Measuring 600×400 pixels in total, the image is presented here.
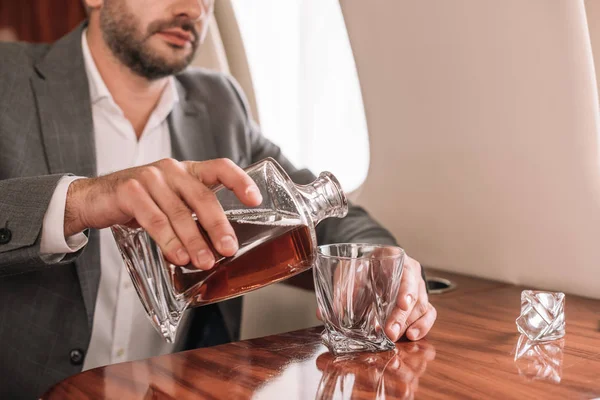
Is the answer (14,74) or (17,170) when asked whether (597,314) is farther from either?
(14,74)

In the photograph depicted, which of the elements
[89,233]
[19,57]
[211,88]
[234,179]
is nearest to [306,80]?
[211,88]

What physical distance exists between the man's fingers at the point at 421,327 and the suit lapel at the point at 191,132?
2.39 ft

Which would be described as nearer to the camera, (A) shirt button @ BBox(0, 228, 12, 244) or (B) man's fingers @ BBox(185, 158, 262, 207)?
(B) man's fingers @ BBox(185, 158, 262, 207)

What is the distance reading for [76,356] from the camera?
1239 mm

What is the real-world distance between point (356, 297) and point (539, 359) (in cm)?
23

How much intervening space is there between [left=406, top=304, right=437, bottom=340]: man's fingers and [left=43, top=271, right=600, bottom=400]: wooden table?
15 mm

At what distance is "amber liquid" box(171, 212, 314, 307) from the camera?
77 cm

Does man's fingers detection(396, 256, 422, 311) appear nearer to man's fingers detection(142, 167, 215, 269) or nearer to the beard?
man's fingers detection(142, 167, 215, 269)

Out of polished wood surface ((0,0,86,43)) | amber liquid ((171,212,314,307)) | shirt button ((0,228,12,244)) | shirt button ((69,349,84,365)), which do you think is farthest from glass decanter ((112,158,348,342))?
polished wood surface ((0,0,86,43))

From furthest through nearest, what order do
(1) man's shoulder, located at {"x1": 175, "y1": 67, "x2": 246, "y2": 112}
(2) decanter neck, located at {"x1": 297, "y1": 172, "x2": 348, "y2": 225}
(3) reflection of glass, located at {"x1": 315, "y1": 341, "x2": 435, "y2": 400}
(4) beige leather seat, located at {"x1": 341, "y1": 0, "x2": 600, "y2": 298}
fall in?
(1) man's shoulder, located at {"x1": 175, "y1": 67, "x2": 246, "y2": 112}, (4) beige leather seat, located at {"x1": 341, "y1": 0, "x2": 600, "y2": 298}, (2) decanter neck, located at {"x1": 297, "y1": 172, "x2": 348, "y2": 225}, (3) reflection of glass, located at {"x1": 315, "y1": 341, "x2": 435, "y2": 400}

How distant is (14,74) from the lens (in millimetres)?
1384

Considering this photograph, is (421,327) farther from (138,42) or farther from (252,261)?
(138,42)

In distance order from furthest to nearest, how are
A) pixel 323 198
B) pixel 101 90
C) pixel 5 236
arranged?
pixel 101 90
pixel 5 236
pixel 323 198

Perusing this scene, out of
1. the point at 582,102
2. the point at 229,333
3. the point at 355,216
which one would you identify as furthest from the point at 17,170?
the point at 582,102
